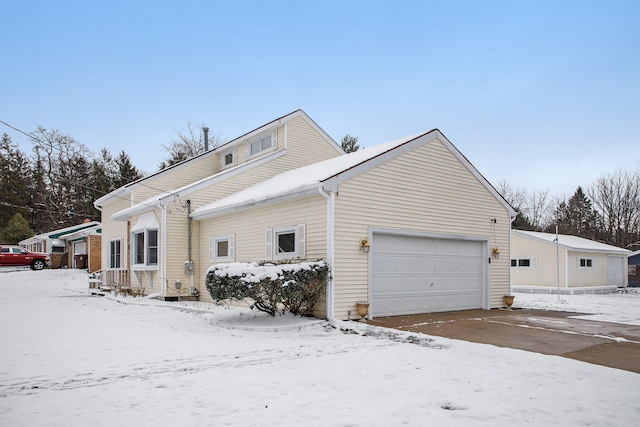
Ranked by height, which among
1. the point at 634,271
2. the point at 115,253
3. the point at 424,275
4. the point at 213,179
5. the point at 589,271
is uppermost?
the point at 213,179

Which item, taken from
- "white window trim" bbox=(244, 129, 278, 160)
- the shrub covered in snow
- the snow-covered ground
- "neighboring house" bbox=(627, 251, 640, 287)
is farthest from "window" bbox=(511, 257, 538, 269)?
the shrub covered in snow

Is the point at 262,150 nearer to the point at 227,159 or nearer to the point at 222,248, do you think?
the point at 227,159

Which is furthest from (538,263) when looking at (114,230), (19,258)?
(19,258)

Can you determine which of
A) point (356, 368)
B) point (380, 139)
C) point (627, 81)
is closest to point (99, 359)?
point (356, 368)

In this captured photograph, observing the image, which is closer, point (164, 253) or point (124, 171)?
point (164, 253)

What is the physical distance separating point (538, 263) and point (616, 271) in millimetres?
7464

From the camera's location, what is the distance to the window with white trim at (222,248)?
14.2 metres

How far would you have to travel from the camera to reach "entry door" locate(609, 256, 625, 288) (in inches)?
1142

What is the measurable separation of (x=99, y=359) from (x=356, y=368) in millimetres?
3863

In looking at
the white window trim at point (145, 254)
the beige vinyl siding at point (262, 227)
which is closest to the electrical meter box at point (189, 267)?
the beige vinyl siding at point (262, 227)

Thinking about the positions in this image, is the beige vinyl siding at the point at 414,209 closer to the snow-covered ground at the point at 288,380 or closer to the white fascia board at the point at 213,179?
the snow-covered ground at the point at 288,380

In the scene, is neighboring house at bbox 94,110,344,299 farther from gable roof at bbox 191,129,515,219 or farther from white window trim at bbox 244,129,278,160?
gable roof at bbox 191,129,515,219

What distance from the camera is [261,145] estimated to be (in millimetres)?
18766

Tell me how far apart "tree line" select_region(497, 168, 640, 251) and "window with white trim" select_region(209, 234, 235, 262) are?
1211 inches
